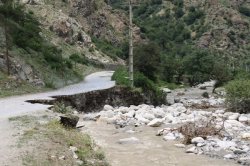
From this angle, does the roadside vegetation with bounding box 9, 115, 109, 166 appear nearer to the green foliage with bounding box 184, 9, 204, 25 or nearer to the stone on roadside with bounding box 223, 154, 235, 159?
the stone on roadside with bounding box 223, 154, 235, 159

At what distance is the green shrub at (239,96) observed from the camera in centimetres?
4041

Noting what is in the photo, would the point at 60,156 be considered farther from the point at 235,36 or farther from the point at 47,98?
the point at 235,36

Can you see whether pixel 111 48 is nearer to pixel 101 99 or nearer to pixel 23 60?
pixel 23 60

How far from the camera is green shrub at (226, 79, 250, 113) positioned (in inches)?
1591

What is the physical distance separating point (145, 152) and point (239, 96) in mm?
21287

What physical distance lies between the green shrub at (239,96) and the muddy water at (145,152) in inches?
567

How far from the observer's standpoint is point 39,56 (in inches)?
1967

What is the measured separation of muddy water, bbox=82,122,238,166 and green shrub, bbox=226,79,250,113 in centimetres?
1440

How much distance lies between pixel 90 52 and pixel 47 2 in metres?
18.9

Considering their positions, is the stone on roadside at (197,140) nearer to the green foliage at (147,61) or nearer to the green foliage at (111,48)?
the green foliage at (147,61)

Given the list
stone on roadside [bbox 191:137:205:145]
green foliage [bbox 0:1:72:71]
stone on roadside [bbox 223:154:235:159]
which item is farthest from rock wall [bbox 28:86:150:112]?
stone on roadside [bbox 223:154:235:159]

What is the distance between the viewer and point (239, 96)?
134 feet

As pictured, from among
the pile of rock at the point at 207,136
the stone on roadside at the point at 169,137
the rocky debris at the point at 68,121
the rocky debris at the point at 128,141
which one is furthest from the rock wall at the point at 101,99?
the stone on roadside at the point at 169,137

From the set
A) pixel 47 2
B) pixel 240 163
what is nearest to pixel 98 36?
pixel 47 2
